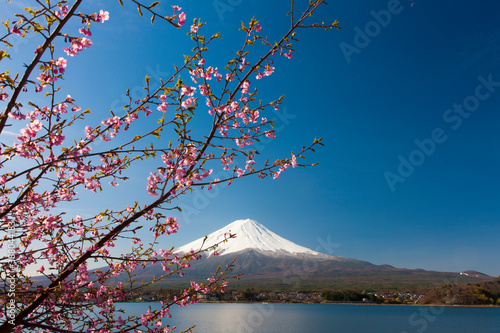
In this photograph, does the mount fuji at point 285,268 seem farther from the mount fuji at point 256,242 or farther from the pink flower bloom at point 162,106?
the pink flower bloom at point 162,106

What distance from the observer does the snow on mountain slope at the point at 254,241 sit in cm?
13975

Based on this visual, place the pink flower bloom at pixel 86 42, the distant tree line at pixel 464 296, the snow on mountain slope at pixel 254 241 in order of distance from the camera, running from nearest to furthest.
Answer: the pink flower bloom at pixel 86 42
the distant tree line at pixel 464 296
the snow on mountain slope at pixel 254 241

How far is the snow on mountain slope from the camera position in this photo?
13975 cm

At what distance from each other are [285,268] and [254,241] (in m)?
38.1

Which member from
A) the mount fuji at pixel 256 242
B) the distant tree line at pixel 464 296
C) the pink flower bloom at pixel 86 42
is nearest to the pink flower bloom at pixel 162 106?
the pink flower bloom at pixel 86 42

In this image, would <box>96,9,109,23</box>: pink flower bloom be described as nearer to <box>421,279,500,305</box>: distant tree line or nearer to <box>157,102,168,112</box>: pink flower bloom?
<box>157,102,168,112</box>: pink flower bloom

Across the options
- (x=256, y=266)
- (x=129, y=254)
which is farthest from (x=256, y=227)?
(x=129, y=254)

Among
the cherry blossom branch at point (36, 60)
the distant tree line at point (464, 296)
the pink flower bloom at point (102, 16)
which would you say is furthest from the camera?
the distant tree line at point (464, 296)

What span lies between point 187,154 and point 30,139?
4.34 ft

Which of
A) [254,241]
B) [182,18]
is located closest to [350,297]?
[182,18]

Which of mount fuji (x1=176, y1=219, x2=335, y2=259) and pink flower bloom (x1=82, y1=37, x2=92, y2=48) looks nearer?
pink flower bloom (x1=82, y1=37, x2=92, y2=48)

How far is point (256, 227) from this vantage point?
166m

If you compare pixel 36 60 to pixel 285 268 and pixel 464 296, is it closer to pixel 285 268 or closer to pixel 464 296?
pixel 464 296

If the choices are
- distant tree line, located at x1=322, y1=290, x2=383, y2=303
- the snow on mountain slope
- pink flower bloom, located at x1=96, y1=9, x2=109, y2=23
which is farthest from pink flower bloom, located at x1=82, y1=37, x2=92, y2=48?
the snow on mountain slope
